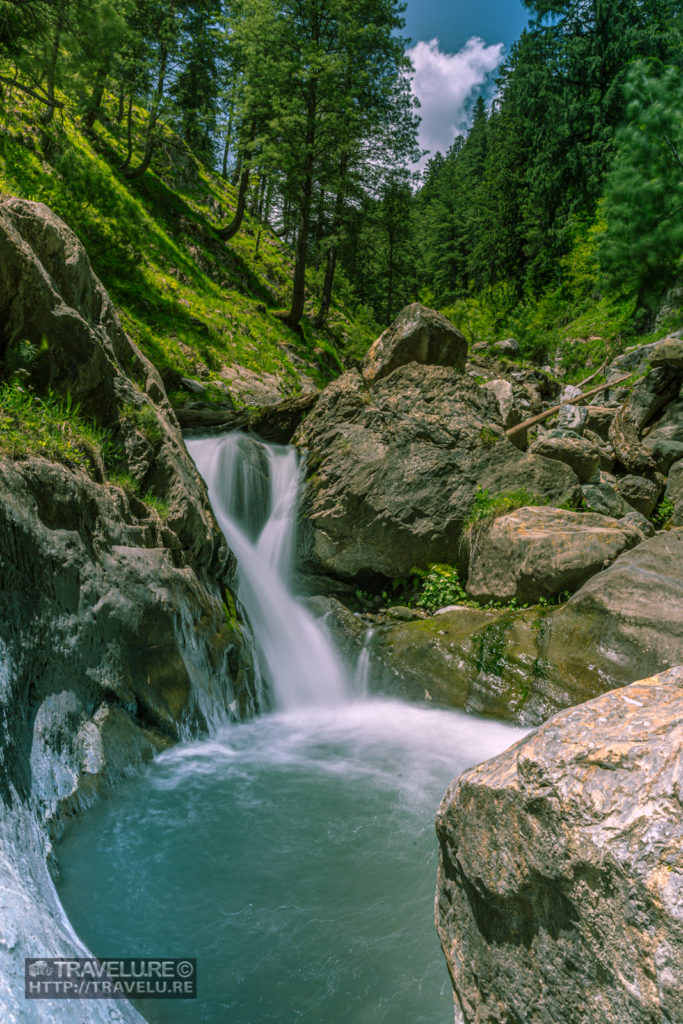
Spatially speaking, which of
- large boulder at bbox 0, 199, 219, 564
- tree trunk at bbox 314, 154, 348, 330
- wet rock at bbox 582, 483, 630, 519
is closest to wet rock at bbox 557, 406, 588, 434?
wet rock at bbox 582, 483, 630, 519

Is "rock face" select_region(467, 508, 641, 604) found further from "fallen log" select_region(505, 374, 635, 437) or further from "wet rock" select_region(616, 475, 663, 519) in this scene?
"fallen log" select_region(505, 374, 635, 437)

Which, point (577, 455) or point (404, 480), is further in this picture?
point (577, 455)

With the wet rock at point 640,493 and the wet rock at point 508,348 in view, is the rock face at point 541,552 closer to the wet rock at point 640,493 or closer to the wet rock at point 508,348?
the wet rock at point 640,493

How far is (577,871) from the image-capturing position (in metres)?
1.74

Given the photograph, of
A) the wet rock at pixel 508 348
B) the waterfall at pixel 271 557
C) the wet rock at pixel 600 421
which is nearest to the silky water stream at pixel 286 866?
the waterfall at pixel 271 557

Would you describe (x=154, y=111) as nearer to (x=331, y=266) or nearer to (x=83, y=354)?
(x=331, y=266)

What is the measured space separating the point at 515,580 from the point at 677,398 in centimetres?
786

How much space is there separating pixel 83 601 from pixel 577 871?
445 centimetres

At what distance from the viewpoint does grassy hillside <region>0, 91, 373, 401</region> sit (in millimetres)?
15820

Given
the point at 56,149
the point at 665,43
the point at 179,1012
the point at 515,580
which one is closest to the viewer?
the point at 179,1012

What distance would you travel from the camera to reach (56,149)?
54.7ft

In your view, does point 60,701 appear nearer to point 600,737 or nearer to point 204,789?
point 204,789

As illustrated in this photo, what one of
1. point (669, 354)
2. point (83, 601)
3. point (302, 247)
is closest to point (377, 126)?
point (302, 247)

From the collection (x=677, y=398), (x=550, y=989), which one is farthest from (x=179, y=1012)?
(x=677, y=398)
